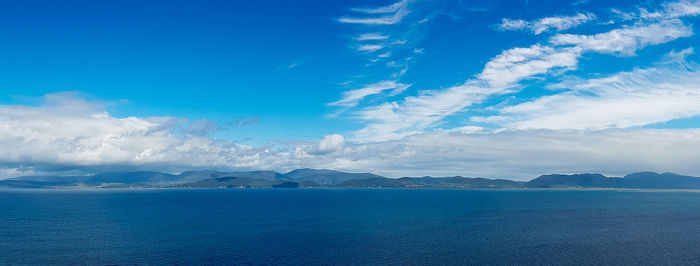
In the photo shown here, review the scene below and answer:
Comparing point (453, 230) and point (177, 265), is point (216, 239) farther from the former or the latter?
point (453, 230)

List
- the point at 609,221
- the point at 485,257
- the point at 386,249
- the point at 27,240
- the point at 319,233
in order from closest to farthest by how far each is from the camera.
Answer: the point at 485,257 < the point at 386,249 < the point at 27,240 < the point at 319,233 < the point at 609,221

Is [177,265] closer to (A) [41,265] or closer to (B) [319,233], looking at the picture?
(A) [41,265]

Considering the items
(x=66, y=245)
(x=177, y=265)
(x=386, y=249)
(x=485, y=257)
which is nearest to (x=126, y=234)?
(x=66, y=245)

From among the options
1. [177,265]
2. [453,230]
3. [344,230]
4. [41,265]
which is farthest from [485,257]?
[41,265]

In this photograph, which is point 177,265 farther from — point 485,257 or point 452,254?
point 485,257

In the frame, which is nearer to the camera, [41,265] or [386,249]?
[41,265]

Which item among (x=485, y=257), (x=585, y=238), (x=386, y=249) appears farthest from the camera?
(x=585, y=238)

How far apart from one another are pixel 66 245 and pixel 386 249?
8538 centimetres

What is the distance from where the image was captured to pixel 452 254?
321ft

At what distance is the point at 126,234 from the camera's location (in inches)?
4968

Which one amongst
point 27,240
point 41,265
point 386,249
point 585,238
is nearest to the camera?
point 41,265

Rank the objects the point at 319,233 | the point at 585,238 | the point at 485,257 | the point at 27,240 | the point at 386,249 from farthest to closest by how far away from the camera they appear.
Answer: the point at 319,233 → the point at 585,238 → the point at 27,240 → the point at 386,249 → the point at 485,257

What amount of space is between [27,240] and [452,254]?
119 meters

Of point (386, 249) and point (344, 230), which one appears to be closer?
point (386, 249)
